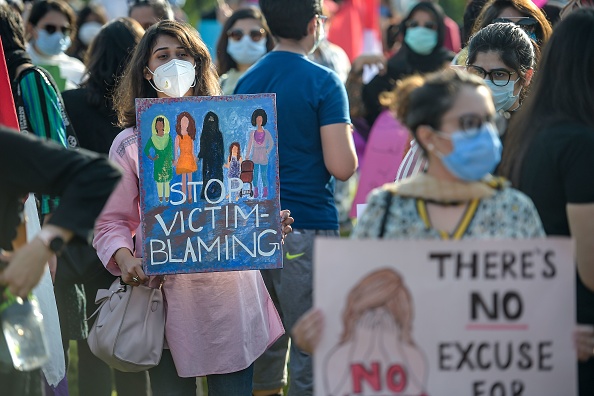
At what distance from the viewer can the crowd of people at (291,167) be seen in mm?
3713

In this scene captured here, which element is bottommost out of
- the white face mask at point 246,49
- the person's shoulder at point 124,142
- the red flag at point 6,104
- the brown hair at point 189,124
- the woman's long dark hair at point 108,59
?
the person's shoulder at point 124,142

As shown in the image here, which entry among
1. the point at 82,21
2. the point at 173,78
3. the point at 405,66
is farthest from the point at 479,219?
the point at 82,21

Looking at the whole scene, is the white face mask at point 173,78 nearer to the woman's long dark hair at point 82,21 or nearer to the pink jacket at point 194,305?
the pink jacket at point 194,305

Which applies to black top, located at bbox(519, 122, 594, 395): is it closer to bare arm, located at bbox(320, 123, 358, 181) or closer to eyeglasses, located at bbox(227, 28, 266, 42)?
bare arm, located at bbox(320, 123, 358, 181)

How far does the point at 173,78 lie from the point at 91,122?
136 centimetres

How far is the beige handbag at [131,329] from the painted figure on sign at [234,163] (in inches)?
22.7

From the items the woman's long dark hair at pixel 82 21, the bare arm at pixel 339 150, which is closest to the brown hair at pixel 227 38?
the woman's long dark hair at pixel 82 21

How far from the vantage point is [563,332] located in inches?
145

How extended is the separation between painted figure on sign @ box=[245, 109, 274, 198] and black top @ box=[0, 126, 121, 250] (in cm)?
126

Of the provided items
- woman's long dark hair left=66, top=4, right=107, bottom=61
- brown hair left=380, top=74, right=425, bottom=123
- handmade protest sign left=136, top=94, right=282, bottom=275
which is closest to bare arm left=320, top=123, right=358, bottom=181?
handmade protest sign left=136, top=94, right=282, bottom=275

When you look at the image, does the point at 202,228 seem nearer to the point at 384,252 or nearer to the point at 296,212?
the point at 296,212

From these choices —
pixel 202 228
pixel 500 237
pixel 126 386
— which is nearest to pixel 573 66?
pixel 500 237

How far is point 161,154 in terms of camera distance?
15.9 ft

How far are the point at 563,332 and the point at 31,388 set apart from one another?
Result: 173cm
